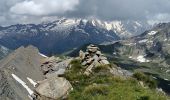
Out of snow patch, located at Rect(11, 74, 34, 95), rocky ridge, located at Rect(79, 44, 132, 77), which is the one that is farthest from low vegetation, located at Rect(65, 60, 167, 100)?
snow patch, located at Rect(11, 74, 34, 95)

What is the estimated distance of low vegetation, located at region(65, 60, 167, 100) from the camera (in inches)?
1438

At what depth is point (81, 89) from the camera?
39969mm

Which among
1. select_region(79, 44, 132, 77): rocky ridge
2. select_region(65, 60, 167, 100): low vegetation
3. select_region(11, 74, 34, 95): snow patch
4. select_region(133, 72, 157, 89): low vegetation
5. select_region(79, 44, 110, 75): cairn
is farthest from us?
select_region(11, 74, 34, 95): snow patch

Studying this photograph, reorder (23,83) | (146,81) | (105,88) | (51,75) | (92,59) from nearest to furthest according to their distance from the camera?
(105,88)
(146,81)
(51,75)
(92,59)
(23,83)

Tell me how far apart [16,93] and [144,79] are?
611 inches

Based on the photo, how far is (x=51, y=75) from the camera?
50938 millimetres

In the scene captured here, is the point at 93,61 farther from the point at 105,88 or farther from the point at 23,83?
the point at 105,88

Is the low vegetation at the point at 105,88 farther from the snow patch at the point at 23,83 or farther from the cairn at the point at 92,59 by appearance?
the snow patch at the point at 23,83

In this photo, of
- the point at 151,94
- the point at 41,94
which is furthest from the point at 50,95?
the point at 151,94

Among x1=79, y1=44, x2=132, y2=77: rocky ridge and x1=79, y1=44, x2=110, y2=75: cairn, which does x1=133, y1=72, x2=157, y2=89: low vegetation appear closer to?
x1=79, y1=44, x2=132, y2=77: rocky ridge

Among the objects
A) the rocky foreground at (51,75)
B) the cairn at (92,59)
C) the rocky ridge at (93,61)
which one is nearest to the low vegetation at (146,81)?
the rocky ridge at (93,61)

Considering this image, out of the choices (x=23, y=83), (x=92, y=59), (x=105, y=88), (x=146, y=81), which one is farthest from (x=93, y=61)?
(x=105, y=88)

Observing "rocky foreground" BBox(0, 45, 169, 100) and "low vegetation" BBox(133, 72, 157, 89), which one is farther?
"low vegetation" BBox(133, 72, 157, 89)

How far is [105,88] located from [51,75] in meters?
13.9
